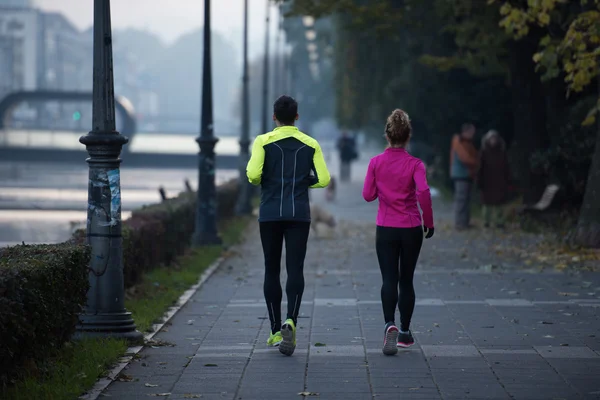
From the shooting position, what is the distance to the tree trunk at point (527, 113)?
74.9ft

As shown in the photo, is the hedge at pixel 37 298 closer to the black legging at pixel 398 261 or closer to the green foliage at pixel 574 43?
the black legging at pixel 398 261

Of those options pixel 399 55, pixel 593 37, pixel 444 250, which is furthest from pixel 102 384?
pixel 399 55

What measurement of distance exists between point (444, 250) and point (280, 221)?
1009 centimetres

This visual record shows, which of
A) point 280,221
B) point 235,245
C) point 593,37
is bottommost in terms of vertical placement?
point 235,245

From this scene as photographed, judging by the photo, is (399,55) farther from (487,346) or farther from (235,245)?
(487,346)

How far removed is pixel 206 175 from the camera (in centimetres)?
1891

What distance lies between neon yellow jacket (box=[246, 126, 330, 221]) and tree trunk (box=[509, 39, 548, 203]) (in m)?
14.7

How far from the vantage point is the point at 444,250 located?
59.9 feet

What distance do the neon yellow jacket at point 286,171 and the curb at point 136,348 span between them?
132 centimetres

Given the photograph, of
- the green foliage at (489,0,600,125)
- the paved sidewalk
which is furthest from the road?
the green foliage at (489,0,600,125)

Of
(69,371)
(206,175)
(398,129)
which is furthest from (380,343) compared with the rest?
(206,175)

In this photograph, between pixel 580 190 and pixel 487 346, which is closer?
pixel 487 346

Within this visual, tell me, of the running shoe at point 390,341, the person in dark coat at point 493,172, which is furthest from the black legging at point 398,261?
the person in dark coat at point 493,172

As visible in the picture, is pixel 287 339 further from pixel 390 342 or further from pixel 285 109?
pixel 285 109
